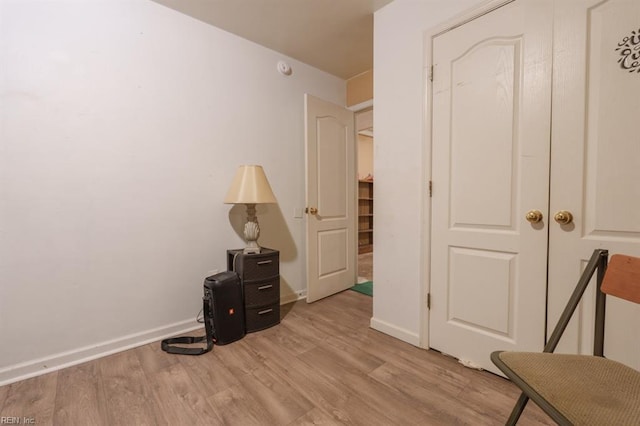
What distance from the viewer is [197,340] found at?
1.97 m

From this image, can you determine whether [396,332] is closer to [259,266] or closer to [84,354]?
[259,266]

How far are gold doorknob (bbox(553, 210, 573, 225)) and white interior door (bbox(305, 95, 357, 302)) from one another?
186 cm

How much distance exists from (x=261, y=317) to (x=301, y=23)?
242cm

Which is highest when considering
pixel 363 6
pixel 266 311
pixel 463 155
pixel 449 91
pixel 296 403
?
pixel 363 6

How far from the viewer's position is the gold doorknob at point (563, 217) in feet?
4.22

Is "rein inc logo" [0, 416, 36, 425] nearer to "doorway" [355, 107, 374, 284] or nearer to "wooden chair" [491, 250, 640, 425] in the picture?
"wooden chair" [491, 250, 640, 425]

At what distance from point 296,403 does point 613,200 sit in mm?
1753

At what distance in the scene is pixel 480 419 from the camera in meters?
1.23

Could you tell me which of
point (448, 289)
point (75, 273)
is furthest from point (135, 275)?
point (448, 289)

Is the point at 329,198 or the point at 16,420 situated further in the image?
the point at 329,198

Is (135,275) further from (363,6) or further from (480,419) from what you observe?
(363,6)

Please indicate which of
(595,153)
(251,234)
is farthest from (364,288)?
(595,153)

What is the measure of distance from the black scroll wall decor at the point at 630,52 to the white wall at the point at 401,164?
0.88 meters

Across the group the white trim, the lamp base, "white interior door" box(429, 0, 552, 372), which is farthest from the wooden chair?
the white trim
